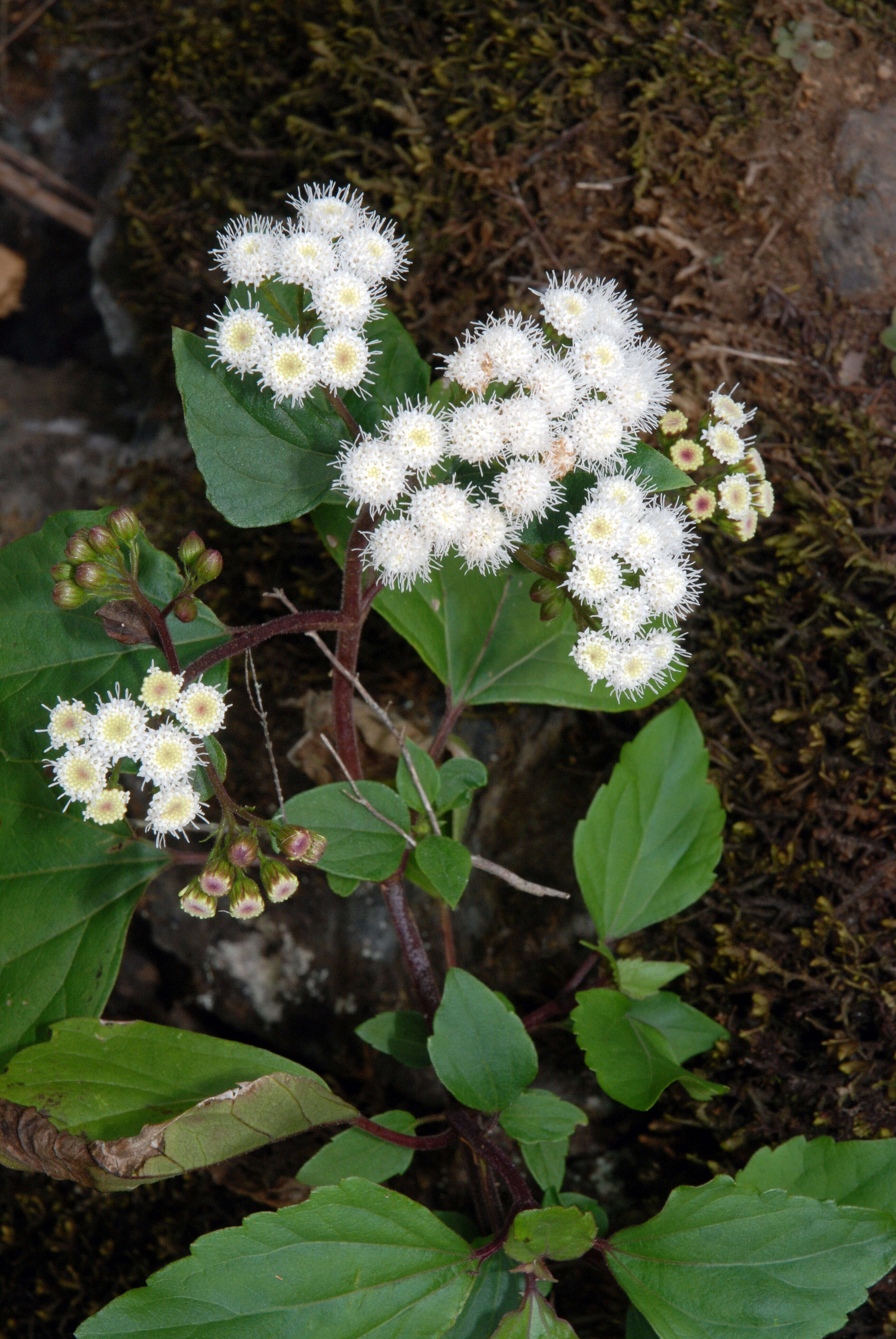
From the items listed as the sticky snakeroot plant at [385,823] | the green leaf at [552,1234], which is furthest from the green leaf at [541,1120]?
the green leaf at [552,1234]

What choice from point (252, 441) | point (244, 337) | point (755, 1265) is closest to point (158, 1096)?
point (755, 1265)

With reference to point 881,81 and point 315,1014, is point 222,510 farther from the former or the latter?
point 881,81

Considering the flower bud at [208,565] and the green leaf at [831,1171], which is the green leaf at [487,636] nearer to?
the flower bud at [208,565]

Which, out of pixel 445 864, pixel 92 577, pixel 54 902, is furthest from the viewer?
pixel 54 902

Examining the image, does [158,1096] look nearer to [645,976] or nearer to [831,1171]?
[645,976]

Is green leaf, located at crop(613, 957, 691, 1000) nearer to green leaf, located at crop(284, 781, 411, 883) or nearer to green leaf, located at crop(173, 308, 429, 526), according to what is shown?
green leaf, located at crop(284, 781, 411, 883)

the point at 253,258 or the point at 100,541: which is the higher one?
the point at 253,258

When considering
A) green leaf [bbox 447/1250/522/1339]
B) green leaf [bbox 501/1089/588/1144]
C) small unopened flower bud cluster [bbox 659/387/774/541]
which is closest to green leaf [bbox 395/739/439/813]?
green leaf [bbox 501/1089/588/1144]
